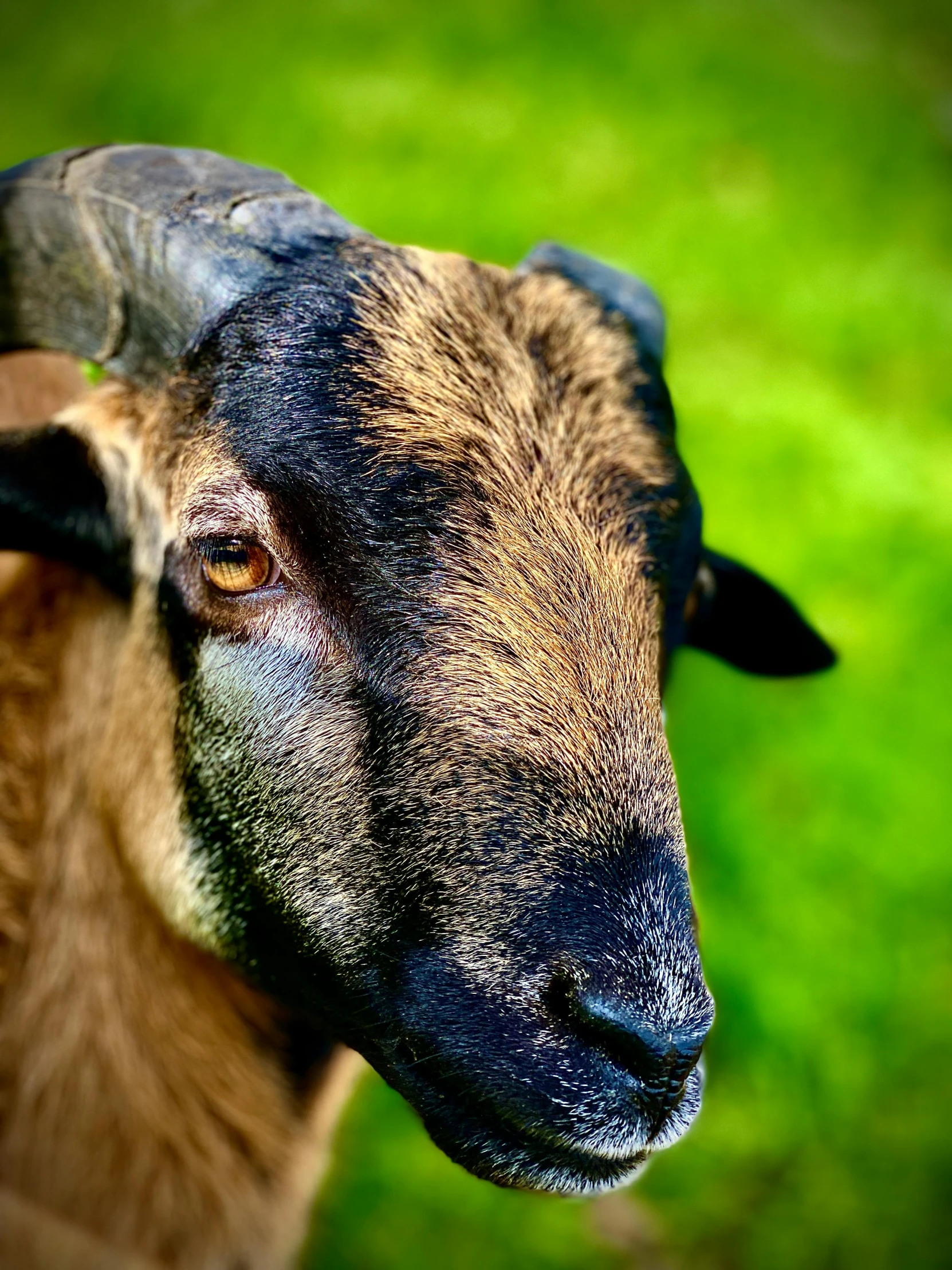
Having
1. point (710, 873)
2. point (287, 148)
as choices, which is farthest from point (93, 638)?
point (287, 148)

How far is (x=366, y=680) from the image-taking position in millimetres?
2252

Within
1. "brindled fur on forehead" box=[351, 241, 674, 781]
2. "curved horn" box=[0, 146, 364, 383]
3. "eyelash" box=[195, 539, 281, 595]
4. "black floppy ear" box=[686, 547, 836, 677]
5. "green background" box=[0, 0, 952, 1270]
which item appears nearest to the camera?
"brindled fur on forehead" box=[351, 241, 674, 781]

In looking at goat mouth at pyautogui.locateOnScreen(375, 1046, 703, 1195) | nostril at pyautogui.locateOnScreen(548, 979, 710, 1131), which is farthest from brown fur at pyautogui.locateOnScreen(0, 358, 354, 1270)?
nostril at pyautogui.locateOnScreen(548, 979, 710, 1131)

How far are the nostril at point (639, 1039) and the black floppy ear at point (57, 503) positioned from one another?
5.27 ft

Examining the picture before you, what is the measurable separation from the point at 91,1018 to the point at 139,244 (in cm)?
220

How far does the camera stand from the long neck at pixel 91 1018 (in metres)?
3.08

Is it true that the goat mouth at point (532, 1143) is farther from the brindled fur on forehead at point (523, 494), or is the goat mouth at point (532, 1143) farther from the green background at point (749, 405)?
the green background at point (749, 405)

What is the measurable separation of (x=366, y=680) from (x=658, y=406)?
108 centimetres

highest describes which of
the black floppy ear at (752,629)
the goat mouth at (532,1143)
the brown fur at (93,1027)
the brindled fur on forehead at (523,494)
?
the brindled fur on forehead at (523,494)

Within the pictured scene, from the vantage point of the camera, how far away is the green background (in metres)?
5.15

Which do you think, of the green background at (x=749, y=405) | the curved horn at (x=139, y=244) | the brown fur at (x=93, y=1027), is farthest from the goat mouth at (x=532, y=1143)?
the green background at (x=749, y=405)

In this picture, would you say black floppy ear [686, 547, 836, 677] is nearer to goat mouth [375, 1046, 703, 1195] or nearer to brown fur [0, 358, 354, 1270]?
goat mouth [375, 1046, 703, 1195]

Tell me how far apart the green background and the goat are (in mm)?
1849

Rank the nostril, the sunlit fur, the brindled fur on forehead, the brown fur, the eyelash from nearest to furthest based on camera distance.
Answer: the nostril
the sunlit fur
the brindled fur on forehead
the eyelash
the brown fur
